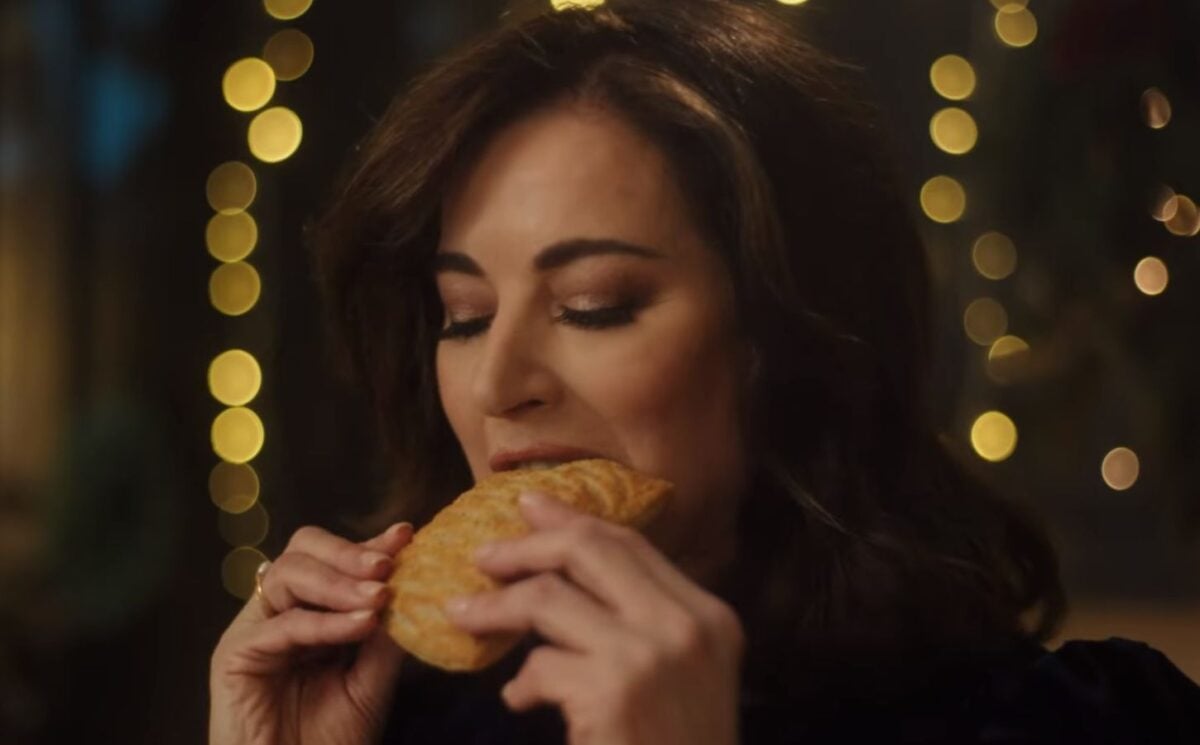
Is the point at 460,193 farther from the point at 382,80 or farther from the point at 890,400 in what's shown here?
the point at 890,400

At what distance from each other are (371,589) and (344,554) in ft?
0.12

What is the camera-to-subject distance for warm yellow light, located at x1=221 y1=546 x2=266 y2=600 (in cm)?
122

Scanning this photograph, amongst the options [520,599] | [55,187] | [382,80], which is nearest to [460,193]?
[382,80]

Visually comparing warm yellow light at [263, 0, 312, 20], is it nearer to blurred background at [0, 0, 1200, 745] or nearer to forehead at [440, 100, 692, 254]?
blurred background at [0, 0, 1200, 745]

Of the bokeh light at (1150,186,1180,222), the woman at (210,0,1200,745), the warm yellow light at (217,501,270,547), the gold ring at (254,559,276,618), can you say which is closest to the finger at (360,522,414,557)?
the woman at (210,0,1200,745)

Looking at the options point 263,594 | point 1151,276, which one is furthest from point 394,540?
point 1151,276

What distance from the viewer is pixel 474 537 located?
0.92m

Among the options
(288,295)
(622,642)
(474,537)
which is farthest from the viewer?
(288,295)

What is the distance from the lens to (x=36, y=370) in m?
1.47

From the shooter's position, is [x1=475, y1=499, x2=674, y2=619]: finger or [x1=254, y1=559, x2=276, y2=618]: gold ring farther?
[x1=254, y1=559, x2=276, y2=618]: gold ring

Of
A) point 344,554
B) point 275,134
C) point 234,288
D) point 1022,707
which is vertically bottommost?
point 1022,707

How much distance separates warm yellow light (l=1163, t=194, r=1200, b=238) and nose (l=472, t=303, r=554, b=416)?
15.7 inches

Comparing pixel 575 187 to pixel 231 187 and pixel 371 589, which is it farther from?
pixel 231 187

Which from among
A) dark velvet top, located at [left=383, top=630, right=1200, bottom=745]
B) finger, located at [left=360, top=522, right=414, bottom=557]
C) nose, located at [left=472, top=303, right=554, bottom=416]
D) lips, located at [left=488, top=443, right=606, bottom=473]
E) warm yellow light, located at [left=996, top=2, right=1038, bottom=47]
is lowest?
dark velvet top, located at [left=383, top=630, right=1200, bottom=745]
